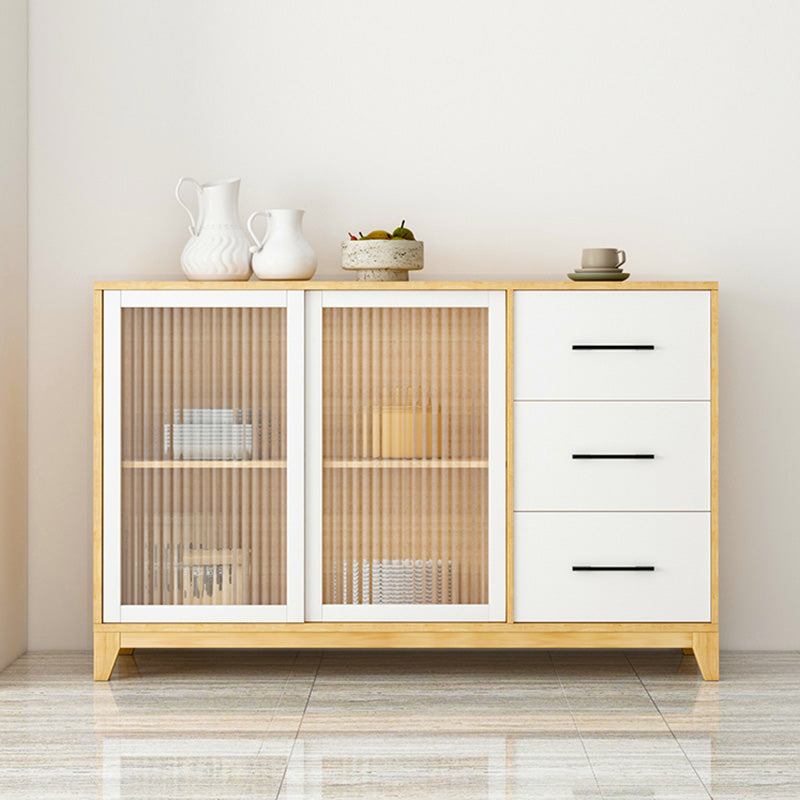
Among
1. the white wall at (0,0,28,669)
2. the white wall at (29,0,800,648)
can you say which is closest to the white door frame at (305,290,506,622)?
the white wall at (29,0,800,648)

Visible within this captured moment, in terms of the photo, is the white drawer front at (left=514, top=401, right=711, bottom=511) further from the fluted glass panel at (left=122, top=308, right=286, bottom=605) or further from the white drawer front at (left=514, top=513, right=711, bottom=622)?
the fluted glass panel at (left=122, top=308, right=286, bottom=605)

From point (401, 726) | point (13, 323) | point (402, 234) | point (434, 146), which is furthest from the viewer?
point (434, 146)

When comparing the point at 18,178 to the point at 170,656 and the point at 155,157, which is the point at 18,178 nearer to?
the point at 155,157

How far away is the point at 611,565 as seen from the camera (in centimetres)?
287

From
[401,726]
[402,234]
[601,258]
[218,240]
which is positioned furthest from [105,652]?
[601,258]

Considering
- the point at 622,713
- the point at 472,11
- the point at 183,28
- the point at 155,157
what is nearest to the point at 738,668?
the point at 622,713

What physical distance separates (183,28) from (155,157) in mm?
404

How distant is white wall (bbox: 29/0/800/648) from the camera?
326cm

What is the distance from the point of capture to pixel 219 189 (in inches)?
118

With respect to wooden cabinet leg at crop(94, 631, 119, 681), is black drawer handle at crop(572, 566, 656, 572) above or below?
above

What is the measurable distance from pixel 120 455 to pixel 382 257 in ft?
2.94

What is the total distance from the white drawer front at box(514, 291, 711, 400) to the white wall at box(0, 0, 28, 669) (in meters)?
1.48

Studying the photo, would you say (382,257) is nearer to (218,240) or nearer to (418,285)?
(418,285)

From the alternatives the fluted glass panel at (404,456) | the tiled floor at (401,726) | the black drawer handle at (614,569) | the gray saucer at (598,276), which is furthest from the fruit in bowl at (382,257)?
the tiled floor at (401,726)
